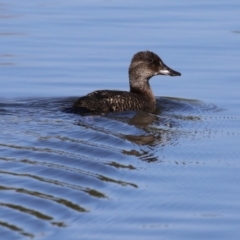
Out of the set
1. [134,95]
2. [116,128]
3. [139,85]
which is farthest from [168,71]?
[116,128]

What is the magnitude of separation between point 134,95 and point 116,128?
1.92 meters

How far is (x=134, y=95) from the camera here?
14305mm

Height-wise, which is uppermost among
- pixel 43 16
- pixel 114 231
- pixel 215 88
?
pixel 43 16

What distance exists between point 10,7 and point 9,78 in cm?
649

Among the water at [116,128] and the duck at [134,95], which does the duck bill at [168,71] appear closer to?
the duck at [134,95]

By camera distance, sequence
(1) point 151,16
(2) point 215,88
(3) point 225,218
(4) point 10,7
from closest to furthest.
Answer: (3) point 225,218, (2) point 215,88, (1) point 151,16, (4) point 10,7

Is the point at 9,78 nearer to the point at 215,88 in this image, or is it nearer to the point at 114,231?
the point at 215,88

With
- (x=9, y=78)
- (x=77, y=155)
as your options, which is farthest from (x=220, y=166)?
(x=9, y=78)

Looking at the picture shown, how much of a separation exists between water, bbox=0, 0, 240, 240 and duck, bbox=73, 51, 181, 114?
0.74 feet

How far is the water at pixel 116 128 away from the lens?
28.1 ft

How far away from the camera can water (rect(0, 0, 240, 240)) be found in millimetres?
8578

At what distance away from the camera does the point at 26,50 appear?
1745 centimetres

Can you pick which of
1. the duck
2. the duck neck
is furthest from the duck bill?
the duck neck

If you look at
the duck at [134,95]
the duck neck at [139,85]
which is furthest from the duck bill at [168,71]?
the duck neck at [139,85]
